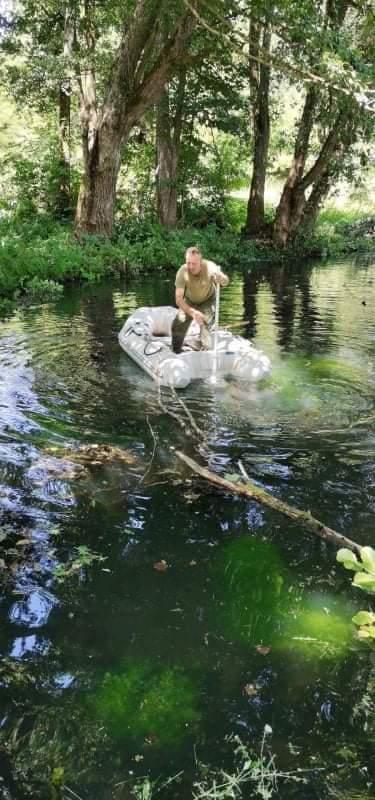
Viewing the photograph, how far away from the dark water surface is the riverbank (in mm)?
6756

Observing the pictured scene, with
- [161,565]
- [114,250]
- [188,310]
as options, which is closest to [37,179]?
[114,250]

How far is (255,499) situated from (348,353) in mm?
5414

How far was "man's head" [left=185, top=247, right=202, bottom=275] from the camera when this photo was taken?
8125 mm

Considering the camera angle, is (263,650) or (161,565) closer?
(263,650)

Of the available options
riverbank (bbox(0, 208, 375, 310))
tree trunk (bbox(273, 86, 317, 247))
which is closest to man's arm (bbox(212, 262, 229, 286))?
riverbank (bbox(0, 208, 375, 310))

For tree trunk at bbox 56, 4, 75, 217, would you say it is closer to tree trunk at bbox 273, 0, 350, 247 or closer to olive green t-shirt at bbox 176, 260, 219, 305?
tree trunk at bbox 273, 0, 350, 247

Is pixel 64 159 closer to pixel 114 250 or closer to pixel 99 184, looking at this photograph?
pixel 99 184

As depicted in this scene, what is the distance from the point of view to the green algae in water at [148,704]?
9.70ft

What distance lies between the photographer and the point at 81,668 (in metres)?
3.33

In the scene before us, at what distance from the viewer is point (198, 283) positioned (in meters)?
8.57

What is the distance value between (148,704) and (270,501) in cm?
197

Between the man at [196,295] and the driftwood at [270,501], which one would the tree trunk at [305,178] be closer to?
the man at [196,295]

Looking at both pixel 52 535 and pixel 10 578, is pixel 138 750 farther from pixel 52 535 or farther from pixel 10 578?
pixel 52 535

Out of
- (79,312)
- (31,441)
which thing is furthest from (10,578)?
(79,312)
